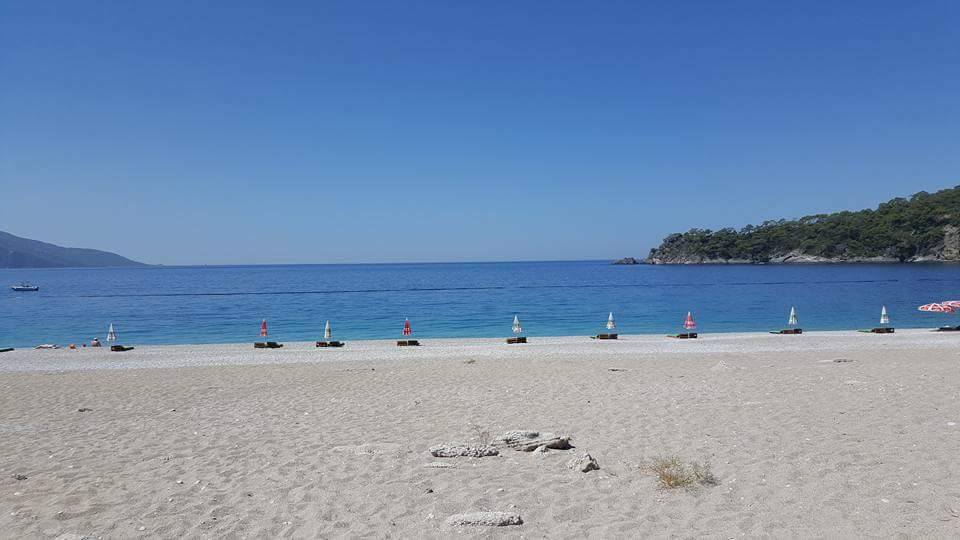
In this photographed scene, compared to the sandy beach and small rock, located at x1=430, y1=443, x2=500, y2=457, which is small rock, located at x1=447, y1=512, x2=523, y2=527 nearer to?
the sandy beach

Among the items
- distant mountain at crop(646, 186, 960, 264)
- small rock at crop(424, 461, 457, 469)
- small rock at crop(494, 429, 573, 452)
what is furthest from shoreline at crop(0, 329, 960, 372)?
distant mountain at crop(646, 186, 960, 264)

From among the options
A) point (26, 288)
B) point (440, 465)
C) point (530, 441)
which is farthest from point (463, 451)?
point (26, 288)

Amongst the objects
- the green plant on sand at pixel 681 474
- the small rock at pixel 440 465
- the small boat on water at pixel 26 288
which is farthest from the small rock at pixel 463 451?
the small boat on water at pixel 26 288

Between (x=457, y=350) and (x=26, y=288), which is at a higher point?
(x=457, y=350)

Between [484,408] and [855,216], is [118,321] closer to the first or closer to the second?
[484,408]

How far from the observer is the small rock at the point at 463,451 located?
7.59 metres

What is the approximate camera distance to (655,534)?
5070 mm

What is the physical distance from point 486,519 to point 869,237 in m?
184

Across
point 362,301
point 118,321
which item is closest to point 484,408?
point 118,321

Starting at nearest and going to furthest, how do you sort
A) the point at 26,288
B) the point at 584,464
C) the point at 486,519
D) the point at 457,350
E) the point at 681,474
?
the point at 486,519 → the point at 681,474 → the point at 584,464 → the point at 457,350 → the point at 26,288

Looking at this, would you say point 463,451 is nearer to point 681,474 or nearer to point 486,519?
point 486,519

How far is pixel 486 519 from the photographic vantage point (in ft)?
17.8

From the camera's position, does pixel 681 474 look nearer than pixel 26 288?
Yes

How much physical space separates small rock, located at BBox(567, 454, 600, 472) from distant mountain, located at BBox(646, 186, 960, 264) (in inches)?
6495
